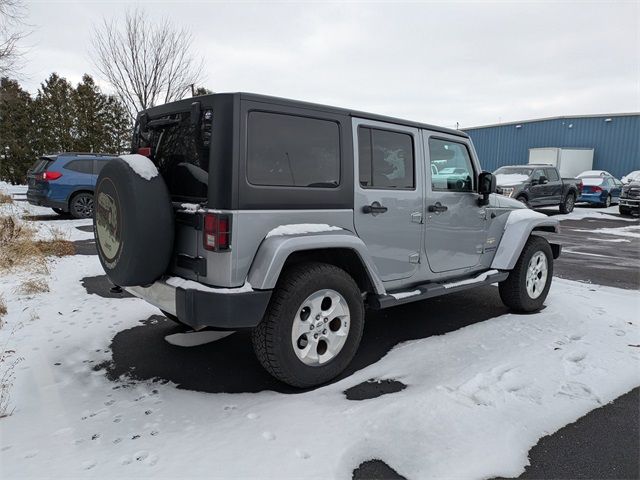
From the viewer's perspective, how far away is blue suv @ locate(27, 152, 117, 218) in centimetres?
1112

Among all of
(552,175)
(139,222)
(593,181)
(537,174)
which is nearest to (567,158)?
(593,181)

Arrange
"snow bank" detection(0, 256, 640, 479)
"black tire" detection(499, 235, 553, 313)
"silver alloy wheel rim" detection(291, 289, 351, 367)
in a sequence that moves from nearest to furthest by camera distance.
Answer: "snow bank" detection(0, 256, 640, 479) < "silver alloy wheel rim" detection(291, 289, 351, 367) < "black tire" detection(499, 235, 553, 313)

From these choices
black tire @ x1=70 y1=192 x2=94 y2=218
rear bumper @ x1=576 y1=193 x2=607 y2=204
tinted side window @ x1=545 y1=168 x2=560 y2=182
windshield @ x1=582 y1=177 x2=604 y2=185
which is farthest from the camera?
windshield @ x1=582 y1=177 x2=604 y2=185

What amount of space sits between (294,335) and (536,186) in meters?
14.0

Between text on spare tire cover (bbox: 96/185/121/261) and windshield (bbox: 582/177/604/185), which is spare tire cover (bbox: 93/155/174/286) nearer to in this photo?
text on spare tire cover (bbox: 96/185/121/261)

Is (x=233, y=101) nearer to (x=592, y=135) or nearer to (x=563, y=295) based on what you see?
(x=563, y=295)

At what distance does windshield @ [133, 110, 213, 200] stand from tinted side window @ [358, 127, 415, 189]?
123cm

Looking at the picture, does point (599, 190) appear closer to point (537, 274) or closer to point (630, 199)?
point (630, 199)

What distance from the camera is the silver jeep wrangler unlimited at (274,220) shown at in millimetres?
2696

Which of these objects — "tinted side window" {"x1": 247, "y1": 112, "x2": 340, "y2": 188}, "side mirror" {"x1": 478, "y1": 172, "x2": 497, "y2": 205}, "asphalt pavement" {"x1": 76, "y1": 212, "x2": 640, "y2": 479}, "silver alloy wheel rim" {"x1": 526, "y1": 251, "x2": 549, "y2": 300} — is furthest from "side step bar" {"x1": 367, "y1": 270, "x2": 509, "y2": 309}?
"tinted side window" {"x1": 247, "y1": 112, "x2": 340, "y2": 188}

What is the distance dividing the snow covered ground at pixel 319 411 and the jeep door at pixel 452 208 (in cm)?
77

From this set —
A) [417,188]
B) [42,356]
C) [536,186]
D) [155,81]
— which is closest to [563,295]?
[417,188]

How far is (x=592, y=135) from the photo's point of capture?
79.8 feet

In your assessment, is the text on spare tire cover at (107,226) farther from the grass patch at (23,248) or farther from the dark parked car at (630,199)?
the dark parked car at (630,199)
